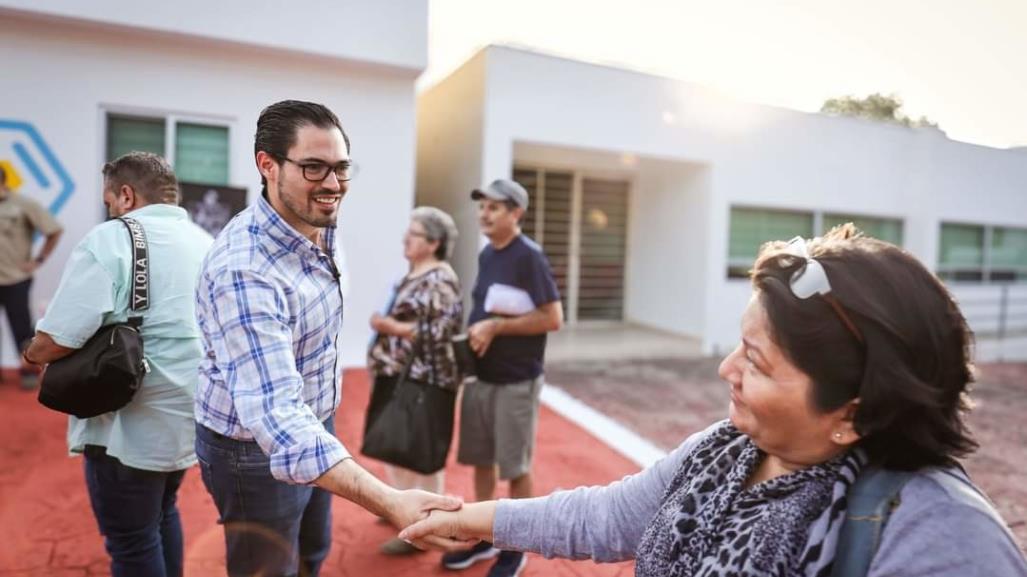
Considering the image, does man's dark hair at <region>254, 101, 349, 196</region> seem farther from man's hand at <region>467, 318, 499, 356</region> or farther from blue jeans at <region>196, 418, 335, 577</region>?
man's hand at <region>467, 318, 499, 356</region>

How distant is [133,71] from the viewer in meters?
5.65

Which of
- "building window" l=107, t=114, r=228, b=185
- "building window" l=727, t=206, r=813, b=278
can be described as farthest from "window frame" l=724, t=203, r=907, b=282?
"building window" l=107, t=114, r=228, b=185

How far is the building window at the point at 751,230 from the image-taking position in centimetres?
937

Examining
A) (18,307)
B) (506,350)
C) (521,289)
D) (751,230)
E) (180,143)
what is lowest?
(18,307)

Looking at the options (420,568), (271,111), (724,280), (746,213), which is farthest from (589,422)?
(746,213)

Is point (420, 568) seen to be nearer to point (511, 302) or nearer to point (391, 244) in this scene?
point (511, 302)

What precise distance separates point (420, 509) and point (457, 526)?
96 mm

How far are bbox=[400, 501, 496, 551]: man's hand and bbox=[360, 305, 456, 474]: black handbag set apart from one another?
4.45 feet

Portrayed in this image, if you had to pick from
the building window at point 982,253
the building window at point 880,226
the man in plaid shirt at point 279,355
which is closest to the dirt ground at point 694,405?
the building window at point 880,226

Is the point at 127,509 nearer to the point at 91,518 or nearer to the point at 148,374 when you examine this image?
the point at 148,374

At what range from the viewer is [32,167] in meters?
5.48

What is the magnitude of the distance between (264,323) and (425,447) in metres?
1.53

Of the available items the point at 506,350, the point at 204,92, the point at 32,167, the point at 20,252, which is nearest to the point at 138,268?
the point at 506,350

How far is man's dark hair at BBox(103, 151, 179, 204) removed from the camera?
205cm
